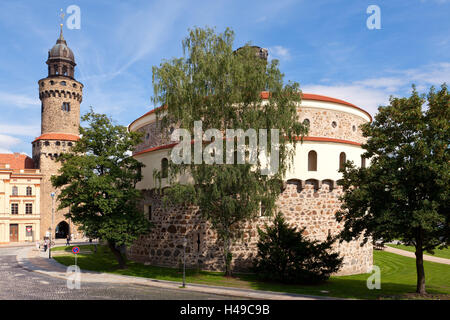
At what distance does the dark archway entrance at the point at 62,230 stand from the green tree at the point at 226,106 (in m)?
49.4

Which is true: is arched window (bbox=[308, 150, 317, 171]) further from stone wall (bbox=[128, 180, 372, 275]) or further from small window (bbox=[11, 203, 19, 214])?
small window (bbox=[11, 203, 19, 214])

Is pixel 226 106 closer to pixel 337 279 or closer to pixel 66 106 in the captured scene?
pixel 337 279

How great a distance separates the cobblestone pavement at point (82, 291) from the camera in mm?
16766

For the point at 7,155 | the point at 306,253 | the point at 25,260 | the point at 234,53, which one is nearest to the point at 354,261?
the point at 306,253

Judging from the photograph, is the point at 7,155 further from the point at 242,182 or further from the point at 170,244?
the point at 242,182

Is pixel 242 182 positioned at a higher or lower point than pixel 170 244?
higher

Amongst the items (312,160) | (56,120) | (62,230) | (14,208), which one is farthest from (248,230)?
(56,120)

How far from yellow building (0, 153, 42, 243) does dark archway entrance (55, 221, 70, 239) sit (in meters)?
4.59

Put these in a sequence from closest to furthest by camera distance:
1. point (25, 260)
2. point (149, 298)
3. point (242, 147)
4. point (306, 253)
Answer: point (149, 298)
point (242, 147)
point (306, 253)
point (25, 260)

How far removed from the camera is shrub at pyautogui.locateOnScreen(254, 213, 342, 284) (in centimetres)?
2136

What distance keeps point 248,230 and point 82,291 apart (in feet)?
36.5

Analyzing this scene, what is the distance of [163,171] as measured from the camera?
2564 centimetres

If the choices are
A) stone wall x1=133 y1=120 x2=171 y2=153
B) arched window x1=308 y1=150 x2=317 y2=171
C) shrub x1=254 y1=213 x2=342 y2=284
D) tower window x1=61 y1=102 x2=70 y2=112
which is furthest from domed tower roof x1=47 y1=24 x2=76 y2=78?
shrub x1=254 y1=213 x2=342 y2=284

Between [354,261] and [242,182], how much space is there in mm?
12478
